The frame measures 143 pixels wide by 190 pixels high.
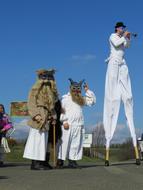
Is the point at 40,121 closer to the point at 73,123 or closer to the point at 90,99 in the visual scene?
the point at 73,123

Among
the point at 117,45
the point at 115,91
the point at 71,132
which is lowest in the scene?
the point at 71,132

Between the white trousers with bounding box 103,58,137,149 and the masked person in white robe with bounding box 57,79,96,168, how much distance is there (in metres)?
0.53

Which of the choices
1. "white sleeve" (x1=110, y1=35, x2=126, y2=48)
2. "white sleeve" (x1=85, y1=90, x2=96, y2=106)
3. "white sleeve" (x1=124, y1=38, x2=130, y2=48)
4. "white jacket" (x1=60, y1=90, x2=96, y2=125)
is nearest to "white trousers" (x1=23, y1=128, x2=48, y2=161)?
"white jacket" (x1=60, y1=90, x2=96, y2=125)

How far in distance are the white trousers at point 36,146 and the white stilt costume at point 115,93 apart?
1517mm

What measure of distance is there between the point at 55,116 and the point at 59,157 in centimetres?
98

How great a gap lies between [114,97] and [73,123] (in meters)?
1.11

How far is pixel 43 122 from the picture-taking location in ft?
34.1

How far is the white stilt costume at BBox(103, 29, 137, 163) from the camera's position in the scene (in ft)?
36.4

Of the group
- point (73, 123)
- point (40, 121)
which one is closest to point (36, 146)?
point (40, 121)

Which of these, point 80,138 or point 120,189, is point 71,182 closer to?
A: point 120,189

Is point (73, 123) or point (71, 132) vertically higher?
point (73, 123)

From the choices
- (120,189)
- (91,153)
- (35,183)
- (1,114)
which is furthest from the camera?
(91,153)

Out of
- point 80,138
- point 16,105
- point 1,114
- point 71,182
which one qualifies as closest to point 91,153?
point 16,105

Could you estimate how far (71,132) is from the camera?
11117 mm
